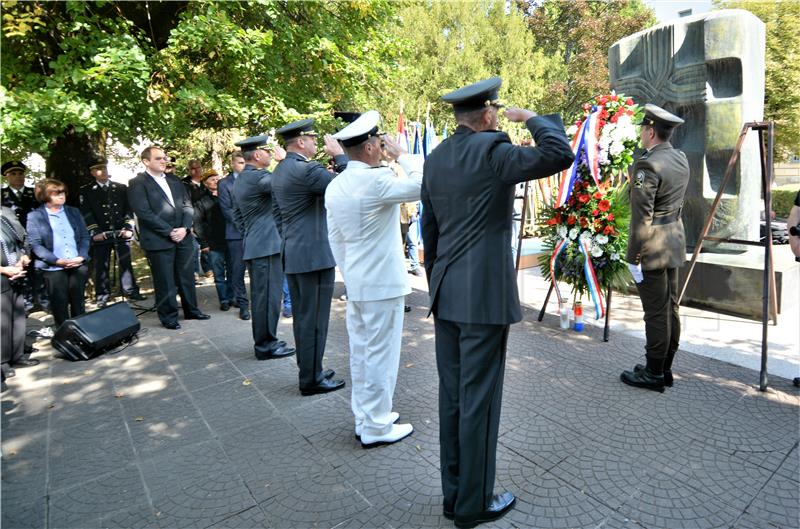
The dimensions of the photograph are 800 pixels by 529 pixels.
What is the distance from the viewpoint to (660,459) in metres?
3.07

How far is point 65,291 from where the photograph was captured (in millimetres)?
5992

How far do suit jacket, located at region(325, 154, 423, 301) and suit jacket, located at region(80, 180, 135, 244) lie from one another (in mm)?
6170

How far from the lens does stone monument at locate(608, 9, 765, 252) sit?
21.3 ft

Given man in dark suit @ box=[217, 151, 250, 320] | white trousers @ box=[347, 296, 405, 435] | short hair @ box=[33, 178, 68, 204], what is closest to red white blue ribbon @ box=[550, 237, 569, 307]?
white trousers @ box=[347, 296, 405, 435]

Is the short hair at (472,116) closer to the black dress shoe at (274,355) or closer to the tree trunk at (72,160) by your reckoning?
the black dress shoe at (274,355)

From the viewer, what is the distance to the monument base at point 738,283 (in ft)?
19.8

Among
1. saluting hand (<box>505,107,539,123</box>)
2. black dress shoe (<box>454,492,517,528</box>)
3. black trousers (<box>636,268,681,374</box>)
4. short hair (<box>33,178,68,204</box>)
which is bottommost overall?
black dress shoe (<box>454,492,517,528</box>)

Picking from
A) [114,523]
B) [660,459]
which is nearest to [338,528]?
[114,523]

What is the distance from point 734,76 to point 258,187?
6286mm

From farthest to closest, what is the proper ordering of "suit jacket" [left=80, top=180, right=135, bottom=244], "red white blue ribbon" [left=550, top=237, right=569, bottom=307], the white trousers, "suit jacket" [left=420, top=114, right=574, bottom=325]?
"suit jacket" [left=80, top=180, right=135, bottom=244] → "red white blue ribbon" [left=550, top=237, right=569, bottom=307] → the white trousers → "suit jacket" [left=420, top=114, right=574, bottom=325]

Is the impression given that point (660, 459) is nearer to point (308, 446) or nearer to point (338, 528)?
point (338, 528)

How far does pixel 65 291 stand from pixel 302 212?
378cm

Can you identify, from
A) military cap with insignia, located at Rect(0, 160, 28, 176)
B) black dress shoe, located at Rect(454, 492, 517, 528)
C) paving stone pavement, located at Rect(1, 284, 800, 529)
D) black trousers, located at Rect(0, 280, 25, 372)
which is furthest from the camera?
military cap with insignia, located at Rect(0, 160, 28, 176)

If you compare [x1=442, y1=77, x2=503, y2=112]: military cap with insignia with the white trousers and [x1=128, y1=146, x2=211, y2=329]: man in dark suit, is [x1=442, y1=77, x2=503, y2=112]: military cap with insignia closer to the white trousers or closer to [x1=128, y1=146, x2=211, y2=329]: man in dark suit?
the white trousers
